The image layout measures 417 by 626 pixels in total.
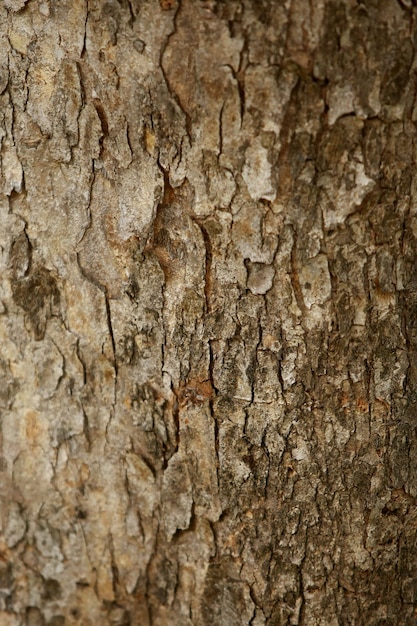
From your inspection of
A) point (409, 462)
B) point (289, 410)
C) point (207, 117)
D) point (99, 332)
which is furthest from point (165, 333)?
point (409, 462)

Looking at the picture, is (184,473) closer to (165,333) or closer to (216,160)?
(165,333)

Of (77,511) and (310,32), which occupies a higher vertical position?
(310,32)

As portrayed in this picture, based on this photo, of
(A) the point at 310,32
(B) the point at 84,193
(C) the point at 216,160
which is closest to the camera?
(A) the point at 310,32

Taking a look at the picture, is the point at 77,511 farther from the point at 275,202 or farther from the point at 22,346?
the point at 275,202

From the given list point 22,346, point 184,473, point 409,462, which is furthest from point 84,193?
point 409,462

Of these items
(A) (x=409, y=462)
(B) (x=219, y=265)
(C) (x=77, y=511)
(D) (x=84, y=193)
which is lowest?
(C) (x=77, y=511)

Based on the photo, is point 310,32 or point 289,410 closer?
point 310,32

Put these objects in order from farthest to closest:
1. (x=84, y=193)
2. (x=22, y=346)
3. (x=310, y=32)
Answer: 1. (x=22, y=346)
2. (x=84, y=193)
3. (x=310, y=32)
